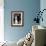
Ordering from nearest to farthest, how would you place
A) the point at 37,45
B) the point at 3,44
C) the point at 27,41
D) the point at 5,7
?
the point at 37,45, the point at 27,41, the point at 3,44, the point at 5,7

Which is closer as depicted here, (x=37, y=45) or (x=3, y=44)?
(x=37, y=45)

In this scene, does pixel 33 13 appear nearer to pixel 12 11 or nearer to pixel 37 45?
pixel 12 11

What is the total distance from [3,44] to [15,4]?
2.20 m

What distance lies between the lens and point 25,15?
578 centimetres

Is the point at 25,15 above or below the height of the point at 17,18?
above

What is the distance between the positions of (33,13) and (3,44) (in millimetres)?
2225

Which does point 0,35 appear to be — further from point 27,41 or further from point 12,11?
point 27,41

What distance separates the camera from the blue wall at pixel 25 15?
5727mm

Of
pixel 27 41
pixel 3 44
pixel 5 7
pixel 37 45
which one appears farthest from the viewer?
pixel 5 7

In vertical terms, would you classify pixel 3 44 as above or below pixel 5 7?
below

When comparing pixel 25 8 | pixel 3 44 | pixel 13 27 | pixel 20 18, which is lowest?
pixel 3 44

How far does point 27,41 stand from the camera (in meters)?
3.53

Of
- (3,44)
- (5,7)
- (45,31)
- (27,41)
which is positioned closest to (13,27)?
(5,7)

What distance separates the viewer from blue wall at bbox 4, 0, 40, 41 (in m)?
5.73
